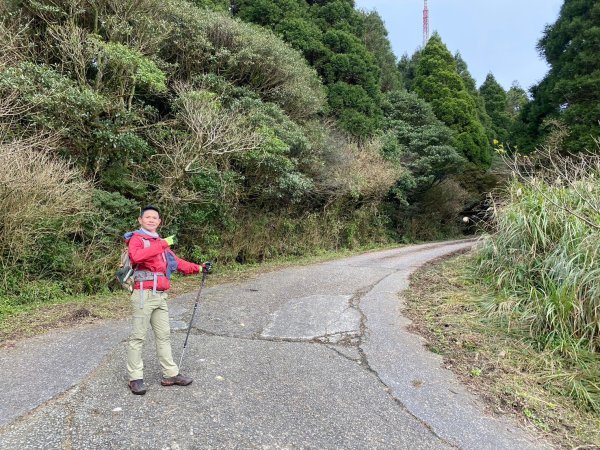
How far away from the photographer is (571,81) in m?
18.6

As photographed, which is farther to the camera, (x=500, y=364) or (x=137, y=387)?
(x=500, y=364)

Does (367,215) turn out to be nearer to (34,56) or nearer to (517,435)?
(34,56)

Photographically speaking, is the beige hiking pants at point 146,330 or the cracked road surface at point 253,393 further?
the beige hiking pants at point 146,330

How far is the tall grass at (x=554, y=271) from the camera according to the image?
461 centimetres

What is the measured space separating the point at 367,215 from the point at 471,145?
484 inches

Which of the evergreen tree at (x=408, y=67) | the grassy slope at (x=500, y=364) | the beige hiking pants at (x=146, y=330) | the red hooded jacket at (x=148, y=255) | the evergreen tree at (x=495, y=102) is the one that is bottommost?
the grassy slope at (x=500, y=364)

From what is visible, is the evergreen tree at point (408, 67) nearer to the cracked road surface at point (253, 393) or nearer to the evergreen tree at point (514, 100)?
the evergreen tree at point (514, 100)

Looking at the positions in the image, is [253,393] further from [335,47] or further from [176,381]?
[335,47]

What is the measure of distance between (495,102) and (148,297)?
4356 cm

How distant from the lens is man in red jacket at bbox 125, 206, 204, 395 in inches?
131

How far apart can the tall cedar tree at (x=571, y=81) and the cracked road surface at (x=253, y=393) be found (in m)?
17.0

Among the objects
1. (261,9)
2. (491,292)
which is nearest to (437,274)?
(491,292)

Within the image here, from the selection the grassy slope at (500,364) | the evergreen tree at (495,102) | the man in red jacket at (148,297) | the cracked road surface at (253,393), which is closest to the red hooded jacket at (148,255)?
the man in red jacket at (148,297)

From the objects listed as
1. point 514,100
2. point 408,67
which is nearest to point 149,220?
point 408,67
